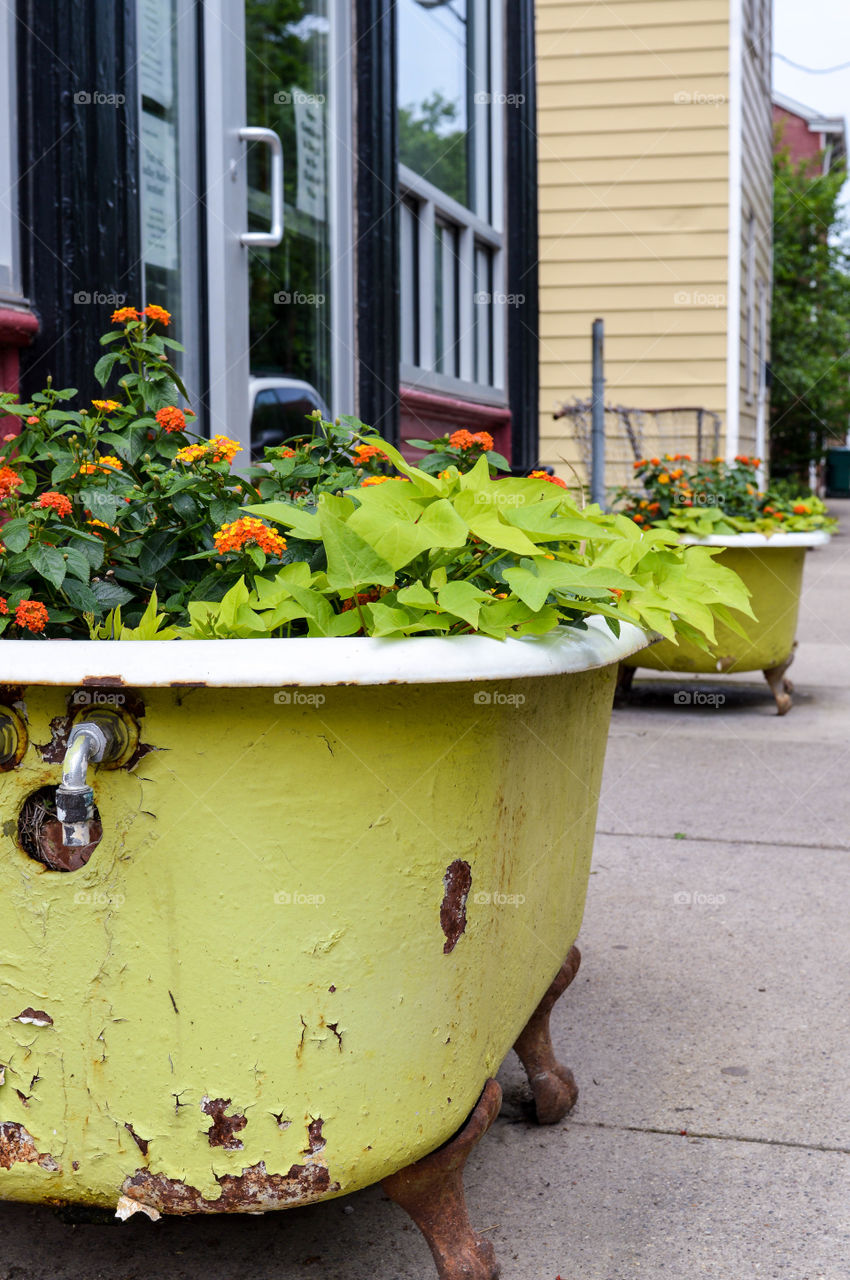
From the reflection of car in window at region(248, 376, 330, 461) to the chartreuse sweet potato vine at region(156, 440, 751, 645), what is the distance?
268 centimetres

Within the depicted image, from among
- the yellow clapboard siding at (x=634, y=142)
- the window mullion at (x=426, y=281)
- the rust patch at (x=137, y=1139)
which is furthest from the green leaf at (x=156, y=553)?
the yellow clapboard siding at (x=634, y=142)

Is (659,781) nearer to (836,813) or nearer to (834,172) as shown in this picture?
(836,813)

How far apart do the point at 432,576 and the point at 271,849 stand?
34cm

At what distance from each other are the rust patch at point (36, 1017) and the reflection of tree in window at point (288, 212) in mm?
3144

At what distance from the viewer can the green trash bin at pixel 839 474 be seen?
3028 cm

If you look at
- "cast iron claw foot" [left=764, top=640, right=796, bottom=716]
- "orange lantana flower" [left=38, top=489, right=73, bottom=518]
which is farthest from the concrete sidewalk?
"cast iron claw foot" [left=764, top=640, right=796, bottom=716]

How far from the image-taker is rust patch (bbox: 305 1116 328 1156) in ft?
4.53
